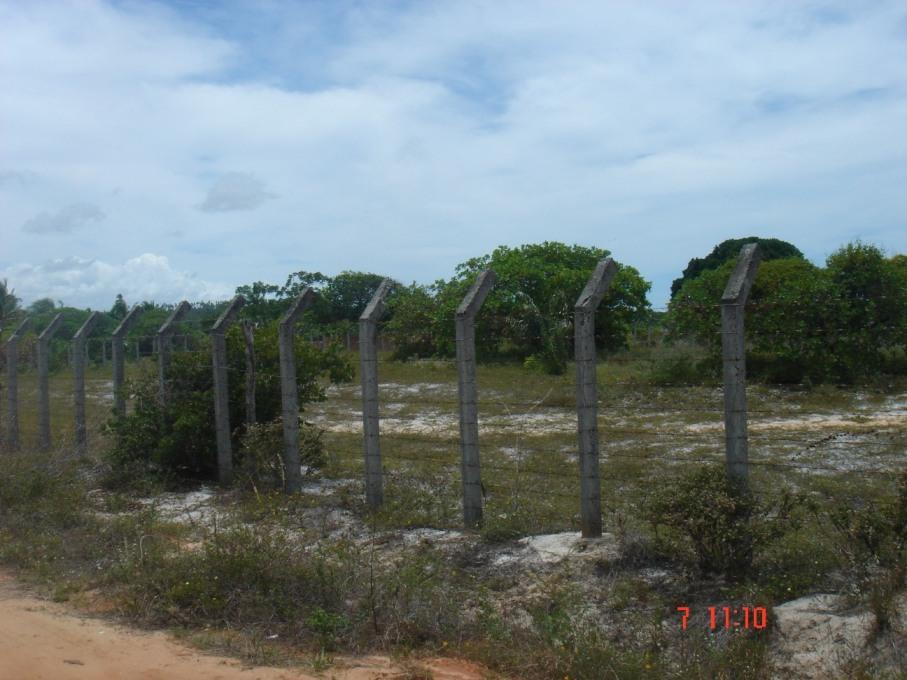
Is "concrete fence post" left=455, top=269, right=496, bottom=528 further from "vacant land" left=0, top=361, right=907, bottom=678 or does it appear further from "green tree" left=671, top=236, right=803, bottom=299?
"green tree" left=671, top=236, right=803, bottom=299

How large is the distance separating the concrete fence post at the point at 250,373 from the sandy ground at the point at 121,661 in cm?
459

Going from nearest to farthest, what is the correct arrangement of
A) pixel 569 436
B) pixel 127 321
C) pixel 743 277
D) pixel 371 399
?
pixel 743 277 < pixel 371 399 < pixel 127 321 < pixel 569 436

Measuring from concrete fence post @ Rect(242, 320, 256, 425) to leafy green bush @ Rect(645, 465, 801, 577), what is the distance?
587 centimetres

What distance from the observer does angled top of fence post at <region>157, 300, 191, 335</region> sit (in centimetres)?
1195

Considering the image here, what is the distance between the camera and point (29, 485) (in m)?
10.2

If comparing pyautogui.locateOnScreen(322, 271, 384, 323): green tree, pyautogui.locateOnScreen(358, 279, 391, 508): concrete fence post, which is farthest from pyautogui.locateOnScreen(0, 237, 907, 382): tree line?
pyautogui.locateOnScreen(322, 271, 384, 323): green tree

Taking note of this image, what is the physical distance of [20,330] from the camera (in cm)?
1481

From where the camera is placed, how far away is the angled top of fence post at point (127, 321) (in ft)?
41.6

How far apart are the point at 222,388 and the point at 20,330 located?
562 cm

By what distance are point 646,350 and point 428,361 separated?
3.89m

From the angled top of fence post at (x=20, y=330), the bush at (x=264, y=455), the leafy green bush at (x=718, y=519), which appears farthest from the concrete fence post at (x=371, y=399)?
the angled top of fence post at (x=20, y=330)

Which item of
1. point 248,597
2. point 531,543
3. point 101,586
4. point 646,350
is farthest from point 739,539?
point 101,586

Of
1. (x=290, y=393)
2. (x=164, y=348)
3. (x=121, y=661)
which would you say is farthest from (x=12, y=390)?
(x=121, y=661)

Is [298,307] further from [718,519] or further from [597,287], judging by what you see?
[718,519]
